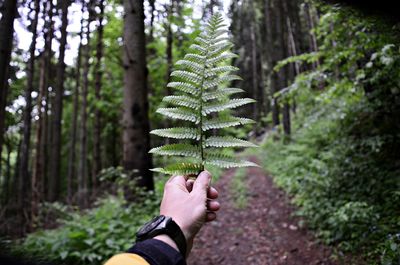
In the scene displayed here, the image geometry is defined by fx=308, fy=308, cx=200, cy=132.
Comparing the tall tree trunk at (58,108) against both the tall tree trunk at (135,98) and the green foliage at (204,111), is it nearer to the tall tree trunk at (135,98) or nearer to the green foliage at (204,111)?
the tall tree trunk at (135,98)

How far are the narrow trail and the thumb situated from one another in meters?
4.14

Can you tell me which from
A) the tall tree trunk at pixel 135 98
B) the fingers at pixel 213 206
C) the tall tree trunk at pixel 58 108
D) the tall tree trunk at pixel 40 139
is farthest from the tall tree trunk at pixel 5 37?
the tall tree trunk at pixel 58 108

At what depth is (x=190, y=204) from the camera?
4.84 ft

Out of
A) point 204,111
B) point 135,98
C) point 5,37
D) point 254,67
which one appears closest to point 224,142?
point 204,111

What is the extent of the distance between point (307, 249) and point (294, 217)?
163 cm

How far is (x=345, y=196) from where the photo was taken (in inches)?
232

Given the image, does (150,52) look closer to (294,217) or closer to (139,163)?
(139,163)

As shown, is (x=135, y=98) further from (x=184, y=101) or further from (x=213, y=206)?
(x=213, y=206)

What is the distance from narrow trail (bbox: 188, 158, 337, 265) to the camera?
5395 millimetres

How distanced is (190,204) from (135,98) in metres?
5.90

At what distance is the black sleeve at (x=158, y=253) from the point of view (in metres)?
1.21

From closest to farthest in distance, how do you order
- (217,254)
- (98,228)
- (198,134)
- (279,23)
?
(198,134) < (98,228) < (217,254) < (279,23)

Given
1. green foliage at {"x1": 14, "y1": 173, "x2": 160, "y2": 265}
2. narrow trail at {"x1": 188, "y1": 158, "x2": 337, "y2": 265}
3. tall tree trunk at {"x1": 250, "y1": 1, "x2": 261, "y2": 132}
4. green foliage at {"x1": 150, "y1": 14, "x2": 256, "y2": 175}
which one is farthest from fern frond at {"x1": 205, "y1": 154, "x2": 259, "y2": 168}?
tall tree trunk at {"x1": 250, "y1": 1, "x2": 261, "y2": 132}

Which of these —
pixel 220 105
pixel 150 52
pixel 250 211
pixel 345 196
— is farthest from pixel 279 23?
pixel 220 105
